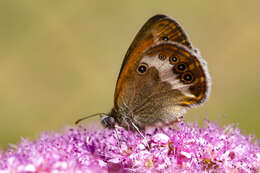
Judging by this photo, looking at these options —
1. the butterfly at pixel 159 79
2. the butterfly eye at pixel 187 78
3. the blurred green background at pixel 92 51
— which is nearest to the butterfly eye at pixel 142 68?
the butterfly at pixel 159 79

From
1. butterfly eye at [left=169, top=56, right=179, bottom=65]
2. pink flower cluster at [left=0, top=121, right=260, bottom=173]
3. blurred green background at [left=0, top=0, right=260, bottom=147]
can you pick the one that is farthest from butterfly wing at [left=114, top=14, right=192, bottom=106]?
blurred green background at [left=0, top=0, right=260, bottom=147]

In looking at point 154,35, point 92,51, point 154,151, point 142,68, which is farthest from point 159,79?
point 92,51

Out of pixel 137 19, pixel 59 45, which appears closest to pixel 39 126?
pixel 59 45

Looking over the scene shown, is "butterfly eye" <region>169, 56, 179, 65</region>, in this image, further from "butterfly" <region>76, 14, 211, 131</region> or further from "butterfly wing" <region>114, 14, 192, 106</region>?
A: "butterfly wing" <region>114, 14, 192, 106</region>

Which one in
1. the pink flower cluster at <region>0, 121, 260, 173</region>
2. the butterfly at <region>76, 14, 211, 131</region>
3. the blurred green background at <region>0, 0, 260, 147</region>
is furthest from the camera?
the blurred green background at <region>0, 0, 260, 147</region>

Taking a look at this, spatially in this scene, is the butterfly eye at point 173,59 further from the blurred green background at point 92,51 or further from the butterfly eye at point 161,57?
the blurred green background at point 92,51

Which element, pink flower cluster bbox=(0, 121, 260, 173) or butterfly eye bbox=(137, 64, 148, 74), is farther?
butterfly eye bbox=(137, 64, 148, 74)
